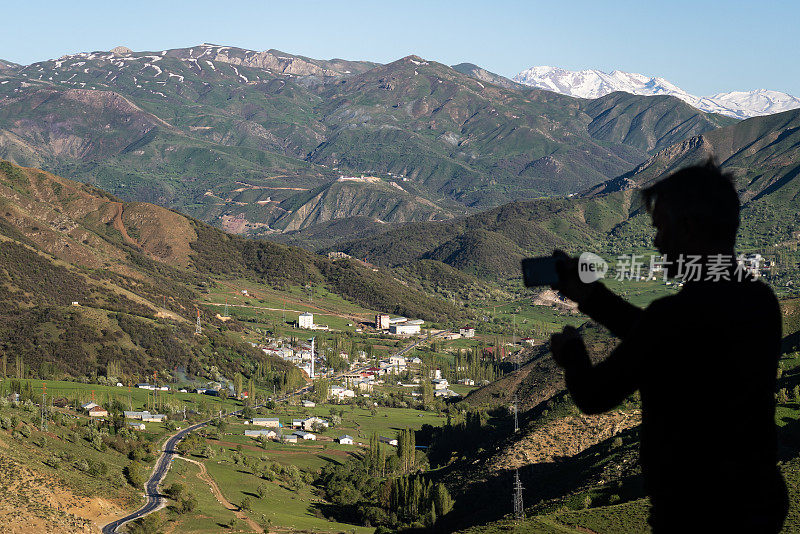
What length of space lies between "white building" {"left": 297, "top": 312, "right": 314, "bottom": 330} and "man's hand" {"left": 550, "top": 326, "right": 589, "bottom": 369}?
165999mm

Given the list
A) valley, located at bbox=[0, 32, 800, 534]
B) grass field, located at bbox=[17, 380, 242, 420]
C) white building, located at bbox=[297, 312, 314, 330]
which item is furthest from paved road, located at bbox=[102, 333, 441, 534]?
white building, located at bbox=[297, 312, 314, 330]

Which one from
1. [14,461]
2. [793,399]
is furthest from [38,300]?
[793,399]

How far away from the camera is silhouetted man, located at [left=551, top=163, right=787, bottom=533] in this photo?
4223 mm

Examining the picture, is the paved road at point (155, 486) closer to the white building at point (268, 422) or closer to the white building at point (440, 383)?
the white building at point (268, 422)

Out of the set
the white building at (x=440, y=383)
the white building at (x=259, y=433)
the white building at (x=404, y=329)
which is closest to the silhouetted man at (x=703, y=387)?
the white building at (x=259, y=433)

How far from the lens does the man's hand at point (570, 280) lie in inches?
181

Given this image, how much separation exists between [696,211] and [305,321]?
167 meters

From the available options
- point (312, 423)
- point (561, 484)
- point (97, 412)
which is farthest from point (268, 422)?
point (561, 484)

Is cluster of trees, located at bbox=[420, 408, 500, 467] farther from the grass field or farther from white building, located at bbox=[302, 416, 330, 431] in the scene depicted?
the grass field

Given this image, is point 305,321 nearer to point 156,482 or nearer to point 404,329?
point 404,329

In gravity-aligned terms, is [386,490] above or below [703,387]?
below

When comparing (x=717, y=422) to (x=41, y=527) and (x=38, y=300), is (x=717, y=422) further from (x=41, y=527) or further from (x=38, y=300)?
(x=38, y=300)

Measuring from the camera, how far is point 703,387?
13.9 feet

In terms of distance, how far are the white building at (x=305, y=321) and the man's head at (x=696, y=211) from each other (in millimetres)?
166029
